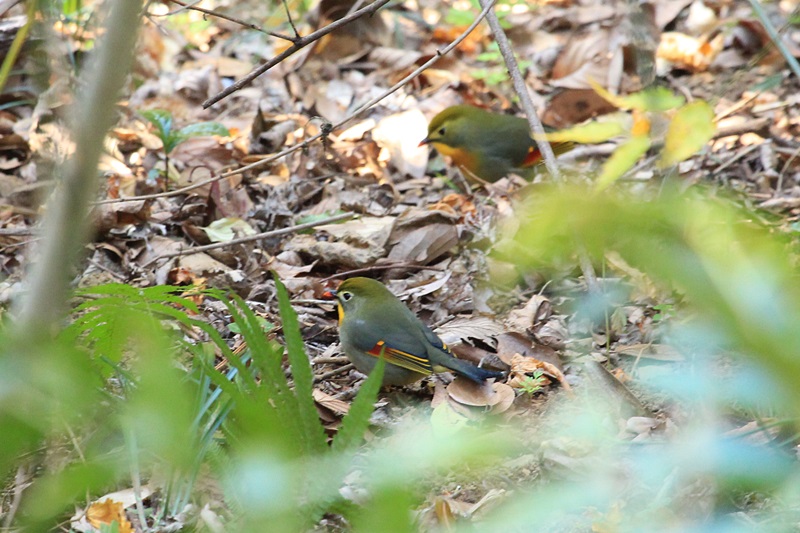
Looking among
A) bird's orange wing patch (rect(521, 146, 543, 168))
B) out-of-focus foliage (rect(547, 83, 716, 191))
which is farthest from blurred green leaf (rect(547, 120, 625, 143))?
bird's orange wing patch (rect(521, 146, 543, 168))

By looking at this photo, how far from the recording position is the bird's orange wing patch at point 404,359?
3.61 metres

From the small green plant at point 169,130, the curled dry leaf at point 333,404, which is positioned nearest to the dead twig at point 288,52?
the curled dry leaf at point 333,404

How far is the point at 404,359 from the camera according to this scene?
364 cm

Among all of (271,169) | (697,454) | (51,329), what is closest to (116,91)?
(51,329)

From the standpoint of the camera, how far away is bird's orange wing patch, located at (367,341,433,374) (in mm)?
3605

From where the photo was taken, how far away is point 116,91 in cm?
80

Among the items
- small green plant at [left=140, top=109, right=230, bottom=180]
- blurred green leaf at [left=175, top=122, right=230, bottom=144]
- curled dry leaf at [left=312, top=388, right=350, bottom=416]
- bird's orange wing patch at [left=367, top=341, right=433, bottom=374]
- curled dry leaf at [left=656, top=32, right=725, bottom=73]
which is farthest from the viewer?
curled dry leaf at [left=656, top=32, right=725, bottom=73]

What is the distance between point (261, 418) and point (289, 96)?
6.22m

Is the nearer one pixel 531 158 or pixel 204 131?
pixel 204 131

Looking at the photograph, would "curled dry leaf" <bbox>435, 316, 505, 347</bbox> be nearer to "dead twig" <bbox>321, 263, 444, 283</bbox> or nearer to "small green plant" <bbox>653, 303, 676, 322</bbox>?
"dead twig" <bbox>321, 263, 444, 283</bbox>

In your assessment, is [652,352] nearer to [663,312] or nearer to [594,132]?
[663,312]

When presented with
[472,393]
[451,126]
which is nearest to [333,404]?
[472,393]

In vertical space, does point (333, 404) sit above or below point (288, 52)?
below

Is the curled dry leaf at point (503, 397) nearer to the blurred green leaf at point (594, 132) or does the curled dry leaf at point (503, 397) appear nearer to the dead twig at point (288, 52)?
the dead twig at point (288, 52)
